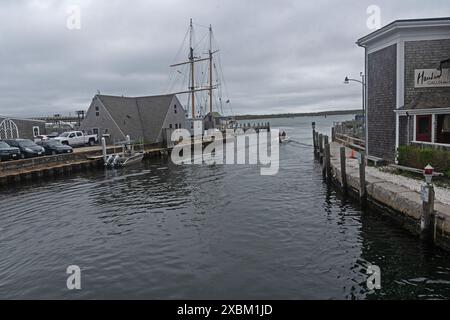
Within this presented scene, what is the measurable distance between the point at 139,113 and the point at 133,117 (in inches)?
76.6

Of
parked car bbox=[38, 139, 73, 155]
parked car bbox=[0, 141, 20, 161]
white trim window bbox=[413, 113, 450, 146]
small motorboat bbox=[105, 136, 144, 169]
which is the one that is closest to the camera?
white trim window bbox=[413, 113, 450, 146]

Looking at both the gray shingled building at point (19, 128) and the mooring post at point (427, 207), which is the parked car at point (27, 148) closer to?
the gray shingled building at point (19, 128)

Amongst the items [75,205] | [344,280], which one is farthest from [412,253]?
[75,205]

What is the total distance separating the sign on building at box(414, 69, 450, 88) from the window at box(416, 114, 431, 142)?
1762 millimetres

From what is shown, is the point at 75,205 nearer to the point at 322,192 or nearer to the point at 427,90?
the point at 322,192

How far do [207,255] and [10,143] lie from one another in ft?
90.4

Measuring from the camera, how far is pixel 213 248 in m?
11.5

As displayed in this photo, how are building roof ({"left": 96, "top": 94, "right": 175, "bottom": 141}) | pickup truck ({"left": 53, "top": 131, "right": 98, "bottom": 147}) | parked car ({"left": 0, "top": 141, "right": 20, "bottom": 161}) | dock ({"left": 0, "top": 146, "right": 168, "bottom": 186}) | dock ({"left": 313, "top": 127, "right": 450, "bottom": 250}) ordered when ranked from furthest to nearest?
building roof ({"left": 96, "top": 94, "right": 175, "bottom": 141}), pickup truck ({"left": 53, "top": 131, "right": 98, "bottom": 147}), parked car ({"left": 0, "top": 141, "right": 20, "bottom": 161}), dock ({"left": 0, "top": 146, "right": 168, "bottom": 186}), dock ({"left": 313, "top": 127, "right": 450, "bottom": 250})

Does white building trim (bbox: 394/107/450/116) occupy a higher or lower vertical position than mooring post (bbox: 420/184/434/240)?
higher

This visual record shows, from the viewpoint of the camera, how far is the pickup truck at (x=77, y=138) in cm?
4122

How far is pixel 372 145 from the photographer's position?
2236cm

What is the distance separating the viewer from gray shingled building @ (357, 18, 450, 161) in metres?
17.9

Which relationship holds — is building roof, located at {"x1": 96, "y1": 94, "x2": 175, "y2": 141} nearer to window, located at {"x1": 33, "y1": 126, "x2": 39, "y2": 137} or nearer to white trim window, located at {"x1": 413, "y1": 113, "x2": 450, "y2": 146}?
window, located at {"x1": 33, "y1": 126, "x2": 39, "y2": 137}

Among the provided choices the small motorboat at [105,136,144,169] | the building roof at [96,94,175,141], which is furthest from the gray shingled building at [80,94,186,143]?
the small motorboat at [105,136,144,169]
